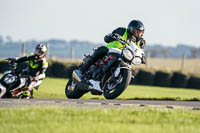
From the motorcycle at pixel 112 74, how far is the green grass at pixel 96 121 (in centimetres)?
237

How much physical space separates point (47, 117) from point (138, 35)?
4682mm

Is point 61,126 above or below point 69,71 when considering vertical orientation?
above

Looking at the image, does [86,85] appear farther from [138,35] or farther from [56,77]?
[56,77]

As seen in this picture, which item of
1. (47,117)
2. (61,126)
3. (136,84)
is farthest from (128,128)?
(136,84)

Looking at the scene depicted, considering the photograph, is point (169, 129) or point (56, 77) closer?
point (169, 129)

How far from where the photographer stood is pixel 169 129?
655 centimetres

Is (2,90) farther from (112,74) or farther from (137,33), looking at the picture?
(137,33)

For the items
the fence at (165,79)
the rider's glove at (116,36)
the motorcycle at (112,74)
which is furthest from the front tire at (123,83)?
the fence at (165,79)

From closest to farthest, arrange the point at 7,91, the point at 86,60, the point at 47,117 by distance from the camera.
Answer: the point at 47,117 → the point at 86,60 → the point at 7,91

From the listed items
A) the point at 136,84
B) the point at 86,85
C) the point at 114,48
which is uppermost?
the point at 114,48

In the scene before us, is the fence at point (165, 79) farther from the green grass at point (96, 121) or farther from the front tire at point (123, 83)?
the green grass at point (96, 121)

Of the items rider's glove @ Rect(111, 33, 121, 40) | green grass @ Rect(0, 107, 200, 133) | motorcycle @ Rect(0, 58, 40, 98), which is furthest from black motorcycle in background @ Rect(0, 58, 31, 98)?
green grass @ Rect(0, 107, 200, 133)

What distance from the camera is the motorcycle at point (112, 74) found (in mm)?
10883

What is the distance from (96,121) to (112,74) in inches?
160
